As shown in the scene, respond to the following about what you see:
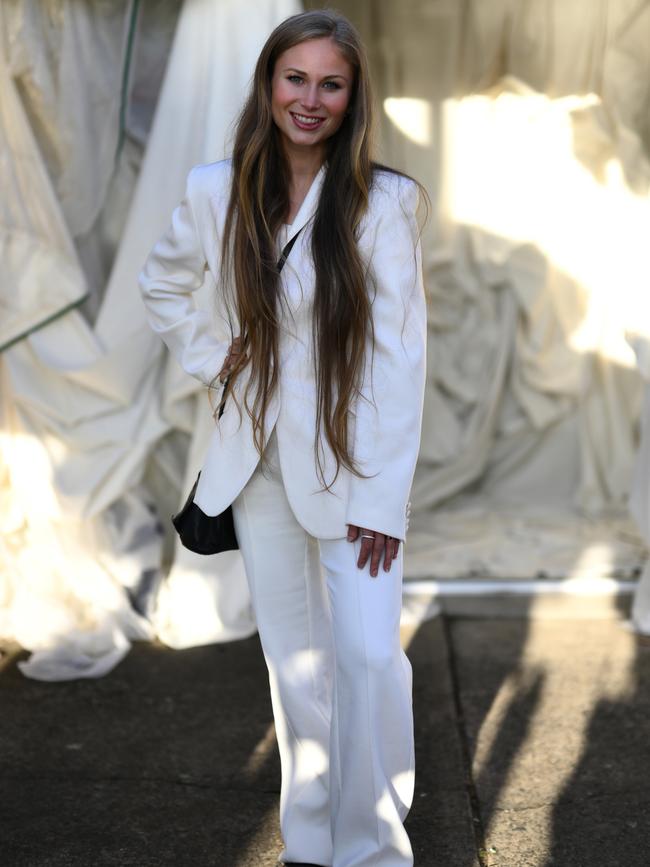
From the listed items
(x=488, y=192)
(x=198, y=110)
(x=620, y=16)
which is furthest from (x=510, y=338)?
(x=198, y=110)

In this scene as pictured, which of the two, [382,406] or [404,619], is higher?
[382,406]

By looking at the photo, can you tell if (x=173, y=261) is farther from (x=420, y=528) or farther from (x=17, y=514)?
(x=420, y=528)

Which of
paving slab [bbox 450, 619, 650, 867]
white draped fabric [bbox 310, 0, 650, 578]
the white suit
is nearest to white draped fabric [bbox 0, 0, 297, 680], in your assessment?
paving slab [bbox 450, 619, 650, 867]

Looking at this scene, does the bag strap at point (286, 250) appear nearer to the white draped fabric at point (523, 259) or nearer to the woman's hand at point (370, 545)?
the woman's hand at point (370, 545)

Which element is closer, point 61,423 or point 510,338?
point 61,423

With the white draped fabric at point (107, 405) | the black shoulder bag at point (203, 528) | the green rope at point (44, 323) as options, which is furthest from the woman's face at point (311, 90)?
the green rope at point (44, 323)

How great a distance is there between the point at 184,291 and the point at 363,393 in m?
0.57

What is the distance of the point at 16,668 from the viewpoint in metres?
4.25

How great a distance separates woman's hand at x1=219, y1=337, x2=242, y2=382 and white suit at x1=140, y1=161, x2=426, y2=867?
39 millimetres

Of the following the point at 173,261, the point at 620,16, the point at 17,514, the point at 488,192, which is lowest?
the point at 17,514

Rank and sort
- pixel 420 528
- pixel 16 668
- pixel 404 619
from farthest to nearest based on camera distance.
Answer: pixel 420 528 → pixel 404 619 → pixel 16 668

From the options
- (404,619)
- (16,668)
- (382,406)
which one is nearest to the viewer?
(382,406)

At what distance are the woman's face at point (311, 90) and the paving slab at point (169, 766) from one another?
1735 millimetres

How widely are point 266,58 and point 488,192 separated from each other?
3130 mm
